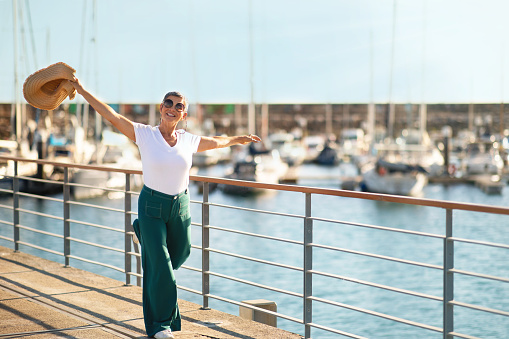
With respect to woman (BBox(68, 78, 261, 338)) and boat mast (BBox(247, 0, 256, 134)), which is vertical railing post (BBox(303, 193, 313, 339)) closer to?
woman (BBox(68, 78, 261, 338))

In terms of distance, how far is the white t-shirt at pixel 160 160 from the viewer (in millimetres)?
4934

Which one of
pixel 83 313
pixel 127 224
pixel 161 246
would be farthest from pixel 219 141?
pixel 127 224

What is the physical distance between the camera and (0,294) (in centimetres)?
657

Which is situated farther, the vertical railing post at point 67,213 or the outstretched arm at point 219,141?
the vertical railing post at point 67,213

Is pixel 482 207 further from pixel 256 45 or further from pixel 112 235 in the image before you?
pixel 256 45

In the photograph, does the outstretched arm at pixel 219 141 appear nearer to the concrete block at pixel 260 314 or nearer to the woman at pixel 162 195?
the woman at pixel 162 195

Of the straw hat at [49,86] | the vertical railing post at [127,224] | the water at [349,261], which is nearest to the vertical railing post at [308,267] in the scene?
the straw hat at [49,86]

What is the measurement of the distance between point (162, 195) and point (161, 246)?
12.7 inches

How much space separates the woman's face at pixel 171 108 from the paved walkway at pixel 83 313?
1.48 meters

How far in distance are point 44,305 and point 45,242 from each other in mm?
21053

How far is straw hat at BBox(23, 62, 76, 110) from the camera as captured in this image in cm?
502

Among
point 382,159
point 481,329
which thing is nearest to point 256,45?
point 382,159

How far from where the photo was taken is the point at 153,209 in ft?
16.2

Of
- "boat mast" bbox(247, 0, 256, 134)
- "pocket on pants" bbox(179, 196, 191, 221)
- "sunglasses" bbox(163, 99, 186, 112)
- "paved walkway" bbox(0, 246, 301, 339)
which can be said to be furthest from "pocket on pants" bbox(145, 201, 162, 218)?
"boat mast" bbox(247, 0, 256, 134)
